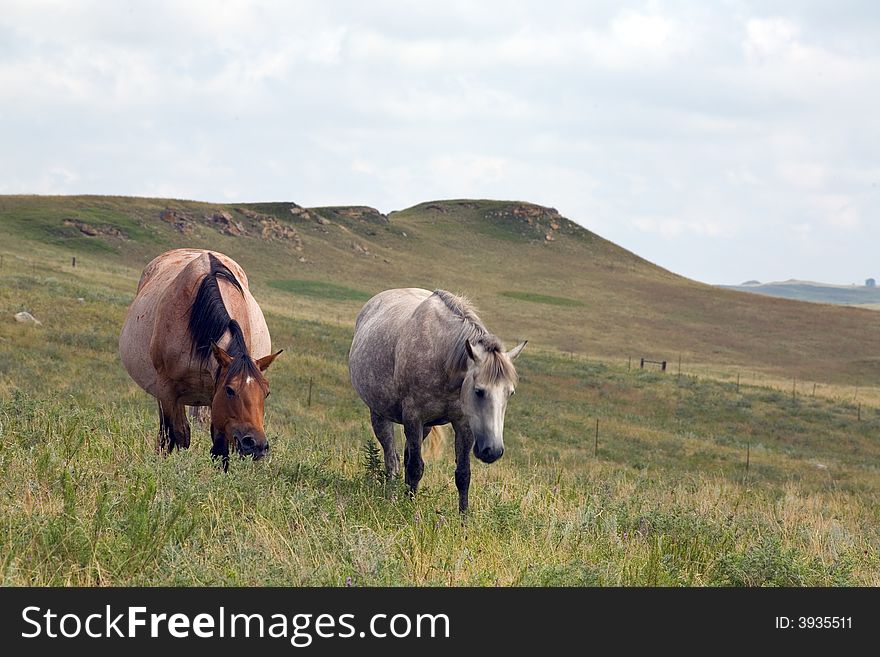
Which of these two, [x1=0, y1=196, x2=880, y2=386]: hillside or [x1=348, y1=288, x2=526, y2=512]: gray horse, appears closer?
[x1=348, y1=288, x2=526, y2=512]: gray horse

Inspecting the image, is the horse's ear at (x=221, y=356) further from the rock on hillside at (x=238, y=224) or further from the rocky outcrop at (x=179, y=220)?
the rock on hillside at (x=238, y=224)

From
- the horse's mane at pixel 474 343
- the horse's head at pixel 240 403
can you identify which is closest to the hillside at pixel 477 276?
the horse's head at pixel 240 403

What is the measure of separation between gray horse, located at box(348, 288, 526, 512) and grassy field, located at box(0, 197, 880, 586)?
21.2 inches

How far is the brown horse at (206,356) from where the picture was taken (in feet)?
23.4

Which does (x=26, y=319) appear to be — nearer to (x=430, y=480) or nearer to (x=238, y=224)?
(x=430, y=480)

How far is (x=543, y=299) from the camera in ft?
275

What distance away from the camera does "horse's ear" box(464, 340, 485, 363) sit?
7043mm

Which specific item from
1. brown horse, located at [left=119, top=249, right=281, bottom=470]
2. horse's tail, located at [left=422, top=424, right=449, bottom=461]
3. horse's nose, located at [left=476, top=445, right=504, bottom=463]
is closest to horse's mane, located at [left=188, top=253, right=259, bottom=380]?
brown horse, located at [left=119, top=249, right=281, bottom=470]

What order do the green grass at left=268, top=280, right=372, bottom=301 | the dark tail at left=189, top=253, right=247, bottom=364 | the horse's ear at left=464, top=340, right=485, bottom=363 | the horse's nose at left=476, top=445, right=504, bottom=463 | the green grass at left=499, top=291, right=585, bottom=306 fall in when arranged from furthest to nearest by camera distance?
the green grass at left=499, top=291, right=585, bottom=306 < the green grass at left=268, top=280, right=372, bottom=301 < the dark tail at left=189, top=253, right=247, bottom=364 < the horse's ear at left=464, top=340, right=485, bottom=363 < the horse's nose at left=476, top=445, right=504, bottom=463

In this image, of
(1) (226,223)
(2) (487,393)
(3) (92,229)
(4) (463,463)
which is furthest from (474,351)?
(1) (226,223)

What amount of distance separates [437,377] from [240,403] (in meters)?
1.92

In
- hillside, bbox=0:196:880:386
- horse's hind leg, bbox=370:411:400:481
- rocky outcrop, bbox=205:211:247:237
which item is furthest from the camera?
rocky outcrop, bbox=205:211:247:237

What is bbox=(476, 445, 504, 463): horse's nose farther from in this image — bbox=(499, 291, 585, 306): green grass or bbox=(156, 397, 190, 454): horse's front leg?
bbox=(499, 291, 585, 306): green grass
